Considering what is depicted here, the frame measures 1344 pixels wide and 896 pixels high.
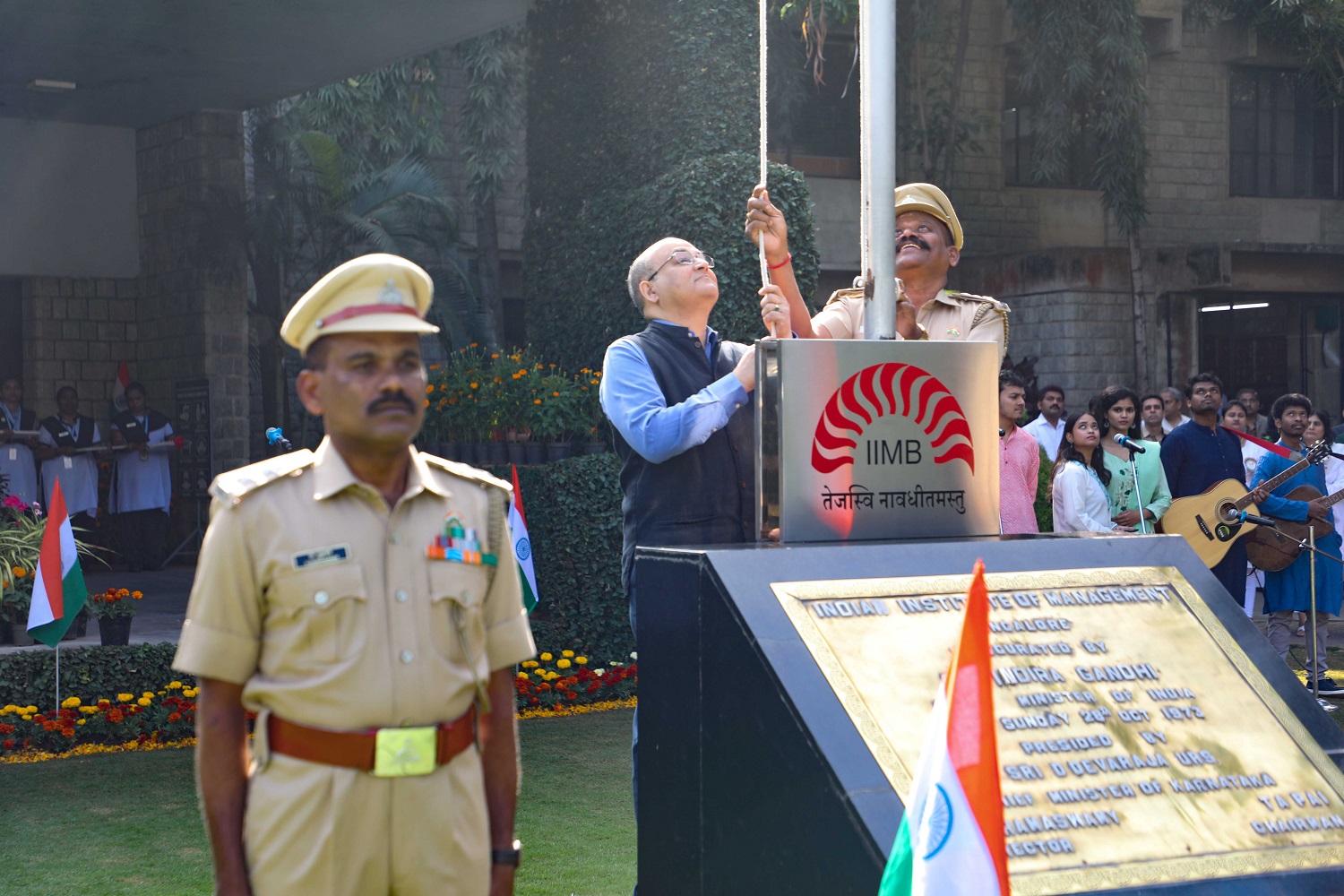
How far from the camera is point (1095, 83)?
814 inches

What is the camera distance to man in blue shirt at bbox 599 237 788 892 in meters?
4.38

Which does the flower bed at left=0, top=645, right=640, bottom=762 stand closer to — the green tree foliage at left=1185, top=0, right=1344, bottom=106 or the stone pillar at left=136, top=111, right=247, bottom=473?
the stone pillar at left=136, top=111, right=247, bottom=473

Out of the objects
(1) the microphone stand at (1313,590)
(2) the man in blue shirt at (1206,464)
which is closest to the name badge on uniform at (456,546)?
(1) the microphone stand at (1313,590)

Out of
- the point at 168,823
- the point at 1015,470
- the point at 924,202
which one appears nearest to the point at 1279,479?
the point at 1015,470

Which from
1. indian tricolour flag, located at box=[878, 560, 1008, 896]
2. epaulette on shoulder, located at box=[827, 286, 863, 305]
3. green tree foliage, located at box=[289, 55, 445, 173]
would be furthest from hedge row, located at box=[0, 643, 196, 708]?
green tree foliage, located at box=[289, 55, 445, 173]

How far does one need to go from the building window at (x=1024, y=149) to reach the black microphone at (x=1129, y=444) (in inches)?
576

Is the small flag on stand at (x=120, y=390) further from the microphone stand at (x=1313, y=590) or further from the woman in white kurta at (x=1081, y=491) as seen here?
the microphone stand at (x=1313, y=590)

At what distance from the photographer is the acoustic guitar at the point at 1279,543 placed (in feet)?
31.1

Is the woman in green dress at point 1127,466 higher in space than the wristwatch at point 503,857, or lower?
higher

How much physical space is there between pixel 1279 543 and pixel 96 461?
1163 cm

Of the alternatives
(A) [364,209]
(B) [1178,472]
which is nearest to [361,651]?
(B) [1178,472]

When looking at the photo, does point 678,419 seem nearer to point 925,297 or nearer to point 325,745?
point 925,297

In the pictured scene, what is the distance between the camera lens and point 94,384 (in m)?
16.7

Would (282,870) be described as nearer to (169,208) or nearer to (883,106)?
(883,106)
